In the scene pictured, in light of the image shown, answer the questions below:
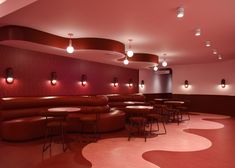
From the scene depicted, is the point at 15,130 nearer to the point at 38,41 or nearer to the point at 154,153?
the point at 38,41

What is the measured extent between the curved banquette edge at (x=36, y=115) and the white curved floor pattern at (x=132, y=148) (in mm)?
1060

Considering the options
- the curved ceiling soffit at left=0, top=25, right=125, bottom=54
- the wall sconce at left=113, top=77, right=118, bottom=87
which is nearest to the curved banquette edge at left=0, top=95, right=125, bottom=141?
the curved ceiling soffit at left=0, top=25, right=125, bottom=54

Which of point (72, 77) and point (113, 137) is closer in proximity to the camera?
point (113, 137)

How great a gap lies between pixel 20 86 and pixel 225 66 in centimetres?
991

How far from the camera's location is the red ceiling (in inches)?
139

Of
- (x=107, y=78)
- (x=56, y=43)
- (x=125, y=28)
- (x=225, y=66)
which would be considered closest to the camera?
(x=125, y=28)

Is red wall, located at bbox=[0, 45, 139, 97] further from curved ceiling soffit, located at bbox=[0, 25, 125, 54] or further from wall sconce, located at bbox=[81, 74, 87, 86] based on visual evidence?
curved ceiling soffit, located at bbox=[0, 25, 125, 54]

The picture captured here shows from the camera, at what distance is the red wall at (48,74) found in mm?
5661

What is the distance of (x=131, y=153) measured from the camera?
4.34 metres

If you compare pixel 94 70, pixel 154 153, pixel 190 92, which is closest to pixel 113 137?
pixel 154 153

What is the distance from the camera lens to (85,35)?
18.6 feet

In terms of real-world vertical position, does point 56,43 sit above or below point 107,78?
above

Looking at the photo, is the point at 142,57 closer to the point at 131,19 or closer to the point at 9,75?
the point at 131,19

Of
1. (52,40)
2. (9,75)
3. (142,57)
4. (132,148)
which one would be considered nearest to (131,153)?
(132,148)
